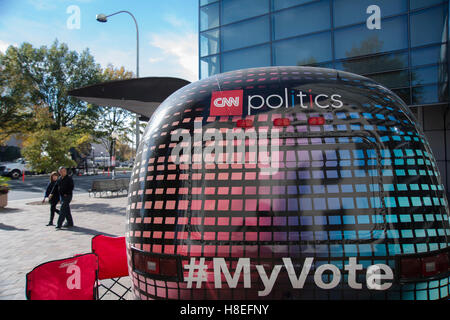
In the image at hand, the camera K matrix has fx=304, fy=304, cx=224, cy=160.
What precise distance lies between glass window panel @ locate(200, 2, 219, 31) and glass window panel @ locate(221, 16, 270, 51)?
850 mm

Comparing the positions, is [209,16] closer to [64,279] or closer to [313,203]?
[64,279]

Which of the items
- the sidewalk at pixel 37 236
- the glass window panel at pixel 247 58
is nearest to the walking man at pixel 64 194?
the sidewalk at pixel 37 236

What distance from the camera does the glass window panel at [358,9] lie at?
40.8 feet

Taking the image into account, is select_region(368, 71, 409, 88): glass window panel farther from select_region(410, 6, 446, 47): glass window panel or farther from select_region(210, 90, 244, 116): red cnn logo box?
select_region(210, 90, 244, 116): red cnn logo box

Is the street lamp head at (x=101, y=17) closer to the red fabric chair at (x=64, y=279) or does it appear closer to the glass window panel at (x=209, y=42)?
the glass window panel at (x=209, y=42)

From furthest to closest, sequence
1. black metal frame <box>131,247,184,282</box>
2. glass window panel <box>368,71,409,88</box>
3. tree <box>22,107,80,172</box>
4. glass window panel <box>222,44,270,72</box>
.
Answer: glass window panel <box>222,44,270,72</box> < tree <box>22,107,80,172</box> < glass window panel <box>368,71,409,88</box> < black metal frame <box>131,247,184,282</box>

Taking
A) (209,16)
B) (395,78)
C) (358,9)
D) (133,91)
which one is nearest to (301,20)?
(358,9)

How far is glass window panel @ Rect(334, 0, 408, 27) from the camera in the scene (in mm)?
12445

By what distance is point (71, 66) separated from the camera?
101 feet

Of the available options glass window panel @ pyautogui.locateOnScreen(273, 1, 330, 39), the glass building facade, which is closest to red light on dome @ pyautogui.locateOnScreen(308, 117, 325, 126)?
the glass building facade

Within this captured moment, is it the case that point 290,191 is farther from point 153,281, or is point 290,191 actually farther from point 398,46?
point 398,46
